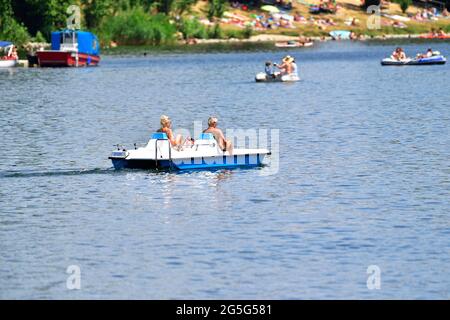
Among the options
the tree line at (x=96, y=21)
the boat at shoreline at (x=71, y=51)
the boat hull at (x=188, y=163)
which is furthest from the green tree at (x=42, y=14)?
the boat hull at (x=188, y=163)

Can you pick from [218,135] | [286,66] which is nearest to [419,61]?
[286,66]

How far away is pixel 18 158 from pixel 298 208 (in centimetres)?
1674

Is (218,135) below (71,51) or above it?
above

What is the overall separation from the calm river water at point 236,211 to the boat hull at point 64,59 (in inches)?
2105

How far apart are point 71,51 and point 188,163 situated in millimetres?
89499

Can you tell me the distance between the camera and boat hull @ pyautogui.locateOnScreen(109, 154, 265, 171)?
45.7 metres

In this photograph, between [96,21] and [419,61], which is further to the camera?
[96,21]

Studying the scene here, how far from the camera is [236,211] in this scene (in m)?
38.7

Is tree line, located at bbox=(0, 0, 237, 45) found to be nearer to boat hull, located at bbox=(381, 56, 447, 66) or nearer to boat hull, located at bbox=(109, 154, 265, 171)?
boat hull, located at bbox=(381, 56, 447, 66)

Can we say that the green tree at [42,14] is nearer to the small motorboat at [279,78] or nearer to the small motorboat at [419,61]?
the small motorboat at [419,61]

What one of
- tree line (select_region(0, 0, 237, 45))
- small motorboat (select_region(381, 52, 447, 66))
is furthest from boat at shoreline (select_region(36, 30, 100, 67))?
small motorboat (select_region(381, 52, 447, 66))

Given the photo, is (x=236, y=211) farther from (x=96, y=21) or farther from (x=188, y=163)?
(x=96, y=21)

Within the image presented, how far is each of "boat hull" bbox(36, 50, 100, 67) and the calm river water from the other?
2105 inches

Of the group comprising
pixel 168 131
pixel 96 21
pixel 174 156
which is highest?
pixel 168 131
